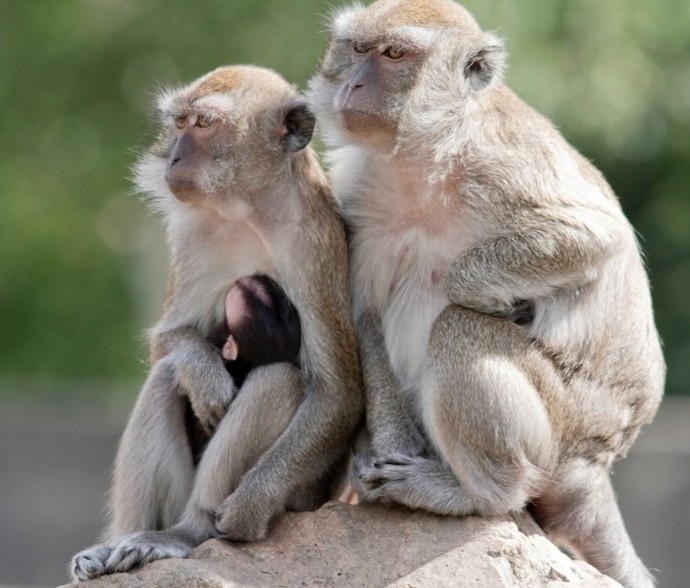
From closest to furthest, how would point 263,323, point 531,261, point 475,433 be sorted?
point 475,433
point 531,261
point 263,323

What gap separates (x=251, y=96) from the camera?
353 inches

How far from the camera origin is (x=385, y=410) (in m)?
8.48

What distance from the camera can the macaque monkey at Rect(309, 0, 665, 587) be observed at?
27.0 ft

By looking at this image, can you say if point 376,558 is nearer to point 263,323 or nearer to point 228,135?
point 263,323

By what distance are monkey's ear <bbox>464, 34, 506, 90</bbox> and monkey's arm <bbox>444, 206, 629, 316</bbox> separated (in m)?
0.87

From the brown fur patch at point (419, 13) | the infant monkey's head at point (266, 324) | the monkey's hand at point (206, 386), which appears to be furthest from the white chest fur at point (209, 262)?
the brown fur patch at point (419, 13)

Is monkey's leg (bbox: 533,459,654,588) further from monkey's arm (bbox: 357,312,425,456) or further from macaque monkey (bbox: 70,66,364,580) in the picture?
macaque monkey (bbox: 70,66,364,580)

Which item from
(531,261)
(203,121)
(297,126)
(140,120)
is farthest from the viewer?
(140,120)

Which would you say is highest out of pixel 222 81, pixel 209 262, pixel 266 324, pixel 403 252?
pixel 222 81

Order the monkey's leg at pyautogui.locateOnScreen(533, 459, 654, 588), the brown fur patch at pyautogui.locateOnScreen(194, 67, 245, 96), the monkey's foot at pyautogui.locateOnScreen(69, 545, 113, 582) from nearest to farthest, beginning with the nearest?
1. the monkey's foot at pyautogui.locateOnScreen(69, 545, 113, 582)
2. the monkey's leg at pyautogui.locateOnScreen(533, 459, 654, 588)
3. the brown fur patch at pyautogui.locateOnScreen(194, 67, 245, 96)

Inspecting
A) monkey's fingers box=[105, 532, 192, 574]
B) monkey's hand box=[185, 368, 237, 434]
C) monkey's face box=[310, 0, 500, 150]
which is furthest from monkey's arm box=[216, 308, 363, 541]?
monkey's face box=[310, 0, 500, 150]

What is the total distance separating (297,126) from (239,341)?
127cm

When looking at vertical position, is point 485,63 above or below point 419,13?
below

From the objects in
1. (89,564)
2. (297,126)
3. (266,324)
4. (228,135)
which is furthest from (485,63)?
(89,564)
